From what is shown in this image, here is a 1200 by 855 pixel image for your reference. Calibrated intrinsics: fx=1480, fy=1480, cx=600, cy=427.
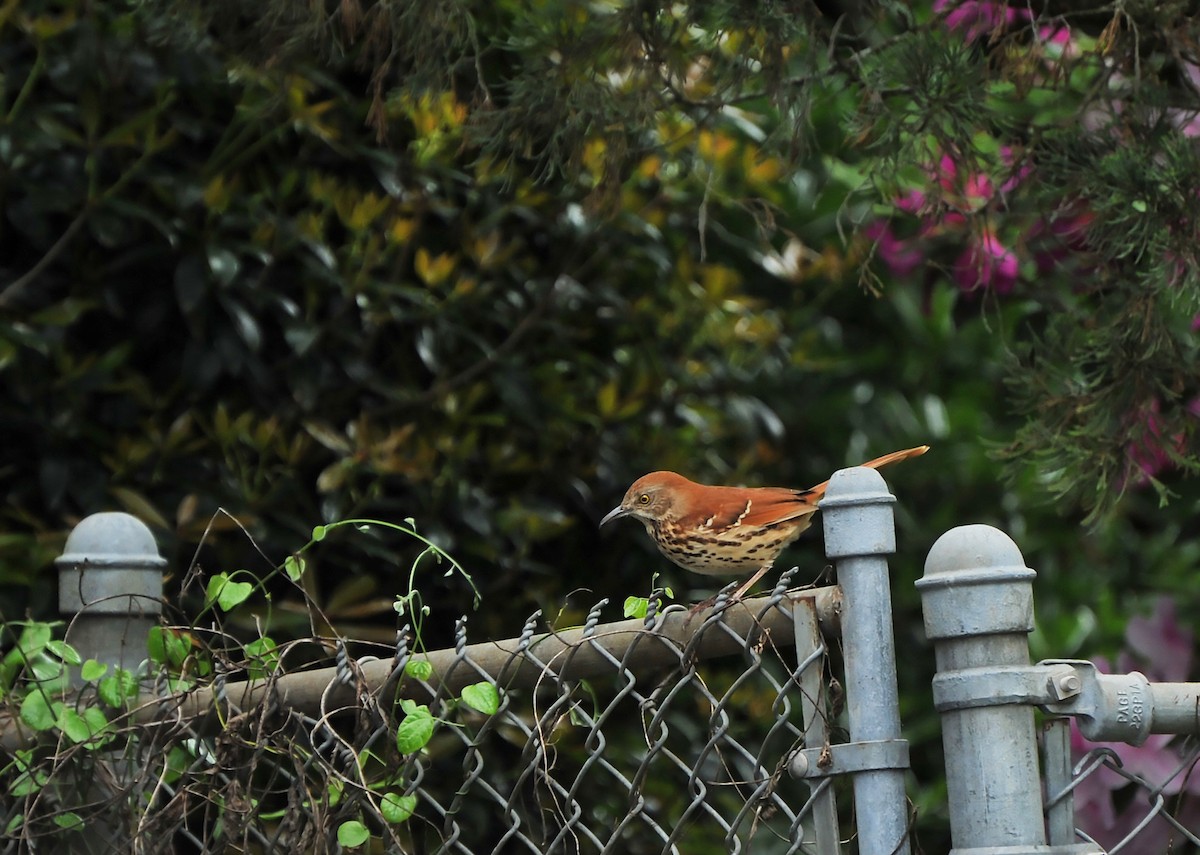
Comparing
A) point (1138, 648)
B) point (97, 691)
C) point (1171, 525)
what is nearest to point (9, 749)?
point (97, 691)

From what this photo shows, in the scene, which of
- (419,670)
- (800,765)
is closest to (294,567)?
(419,670)

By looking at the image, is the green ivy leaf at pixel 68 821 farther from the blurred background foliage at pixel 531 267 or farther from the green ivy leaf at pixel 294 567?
the blurred background foliage at pixel 531 267

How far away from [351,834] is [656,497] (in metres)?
1.15

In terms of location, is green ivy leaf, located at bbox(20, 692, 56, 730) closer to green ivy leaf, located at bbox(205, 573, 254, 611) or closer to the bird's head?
green ivy leaf, located at bbox(205, 573, 254, 611)

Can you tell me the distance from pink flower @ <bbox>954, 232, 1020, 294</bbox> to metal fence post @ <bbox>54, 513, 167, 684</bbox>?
1.53m

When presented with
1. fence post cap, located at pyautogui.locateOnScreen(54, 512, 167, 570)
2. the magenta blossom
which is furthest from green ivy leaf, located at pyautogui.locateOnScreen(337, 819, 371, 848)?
the magenta blossom

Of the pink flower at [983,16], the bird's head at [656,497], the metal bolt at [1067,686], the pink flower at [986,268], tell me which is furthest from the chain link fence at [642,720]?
the pink flower at [983,16]

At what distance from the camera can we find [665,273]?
13.1ft

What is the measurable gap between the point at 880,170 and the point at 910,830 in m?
1.47

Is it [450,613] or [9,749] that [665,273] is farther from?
[9,749]

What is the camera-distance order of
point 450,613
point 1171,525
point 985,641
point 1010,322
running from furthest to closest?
point 1171,525 → point 1010,322 → point 450,613 → point 985,641

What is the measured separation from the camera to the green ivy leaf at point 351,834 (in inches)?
68.1

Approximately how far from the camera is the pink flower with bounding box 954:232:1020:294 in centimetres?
277

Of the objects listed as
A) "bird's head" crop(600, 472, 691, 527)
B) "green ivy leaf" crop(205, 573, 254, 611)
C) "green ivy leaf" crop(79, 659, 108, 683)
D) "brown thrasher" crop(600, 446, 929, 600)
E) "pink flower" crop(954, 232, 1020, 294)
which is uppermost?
"pink flower" crop(954, 232, 1020, 294)
